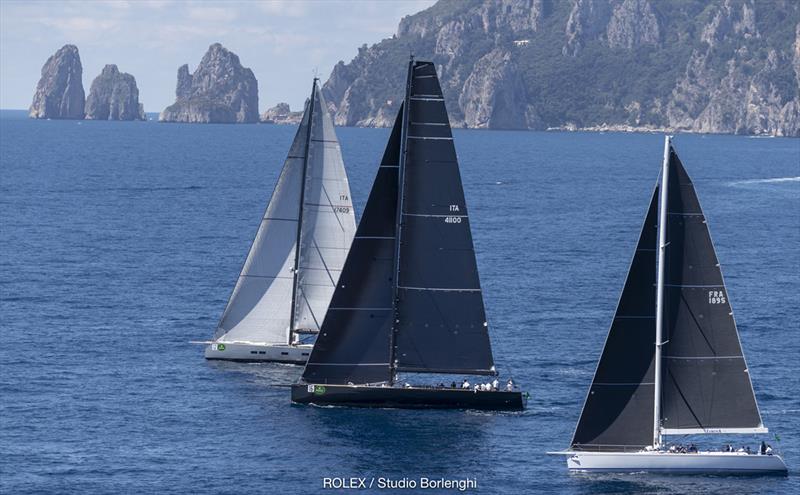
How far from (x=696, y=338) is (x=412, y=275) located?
49.1 ft

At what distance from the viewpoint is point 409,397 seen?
6656 centimetres

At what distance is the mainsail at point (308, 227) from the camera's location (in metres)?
76.5

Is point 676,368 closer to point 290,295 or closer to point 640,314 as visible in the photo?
point 640,314

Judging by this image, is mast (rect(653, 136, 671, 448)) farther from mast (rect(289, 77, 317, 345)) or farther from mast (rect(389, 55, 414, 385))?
mast (rect(289, 77, 317, 345))

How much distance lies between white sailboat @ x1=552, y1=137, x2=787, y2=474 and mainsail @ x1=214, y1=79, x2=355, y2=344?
73.5 ft

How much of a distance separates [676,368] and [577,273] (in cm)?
5426

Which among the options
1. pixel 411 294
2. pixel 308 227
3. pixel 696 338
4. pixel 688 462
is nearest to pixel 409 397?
pixel 411 294

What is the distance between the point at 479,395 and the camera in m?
66.9

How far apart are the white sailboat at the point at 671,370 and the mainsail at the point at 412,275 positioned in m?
10.7

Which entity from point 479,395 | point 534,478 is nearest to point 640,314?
point 534,478

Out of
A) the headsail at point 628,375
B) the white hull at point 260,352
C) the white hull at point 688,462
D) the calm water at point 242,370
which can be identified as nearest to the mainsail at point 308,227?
the white hull at point 260,352

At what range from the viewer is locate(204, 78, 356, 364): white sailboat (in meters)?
76.5

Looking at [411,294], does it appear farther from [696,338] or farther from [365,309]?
[696,338]

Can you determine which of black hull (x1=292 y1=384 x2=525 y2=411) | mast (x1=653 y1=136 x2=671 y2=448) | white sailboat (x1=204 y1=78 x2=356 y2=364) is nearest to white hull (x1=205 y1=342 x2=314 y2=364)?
white sailboat (x1=204 y1=78 x2=356 y2=364)
